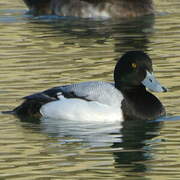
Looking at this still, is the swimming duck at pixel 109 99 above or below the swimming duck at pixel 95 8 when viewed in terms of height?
above

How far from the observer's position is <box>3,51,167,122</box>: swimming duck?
40.5 ft

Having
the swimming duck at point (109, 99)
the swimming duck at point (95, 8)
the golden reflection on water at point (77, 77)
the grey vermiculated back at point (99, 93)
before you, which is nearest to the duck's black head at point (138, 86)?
the swimming duck at point (109, 99)

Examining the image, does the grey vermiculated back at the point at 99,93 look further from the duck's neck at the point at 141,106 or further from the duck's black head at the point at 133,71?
the duck's black head at the point at 133,71

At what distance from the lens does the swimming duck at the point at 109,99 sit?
1236 cm

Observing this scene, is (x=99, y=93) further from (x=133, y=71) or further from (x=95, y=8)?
(x=95, y=8)

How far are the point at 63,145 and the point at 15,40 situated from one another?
8.08 m

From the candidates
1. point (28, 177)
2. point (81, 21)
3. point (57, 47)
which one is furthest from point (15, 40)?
point (28, 177)

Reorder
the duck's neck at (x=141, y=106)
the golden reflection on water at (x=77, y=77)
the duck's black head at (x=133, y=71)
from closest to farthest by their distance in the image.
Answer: the golden reflection on water at (x=77, y=77), the duck's neck at (x=141, y=106), the duck's black head at (x=133, y=71)

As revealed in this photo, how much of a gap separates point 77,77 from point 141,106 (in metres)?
2.57

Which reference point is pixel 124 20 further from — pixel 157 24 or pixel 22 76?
pixel 22 76

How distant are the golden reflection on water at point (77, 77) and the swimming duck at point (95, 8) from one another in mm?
346

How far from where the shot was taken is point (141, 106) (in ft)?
41.2

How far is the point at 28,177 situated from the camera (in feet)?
31.3

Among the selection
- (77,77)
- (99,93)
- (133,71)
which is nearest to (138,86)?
(133,71)
